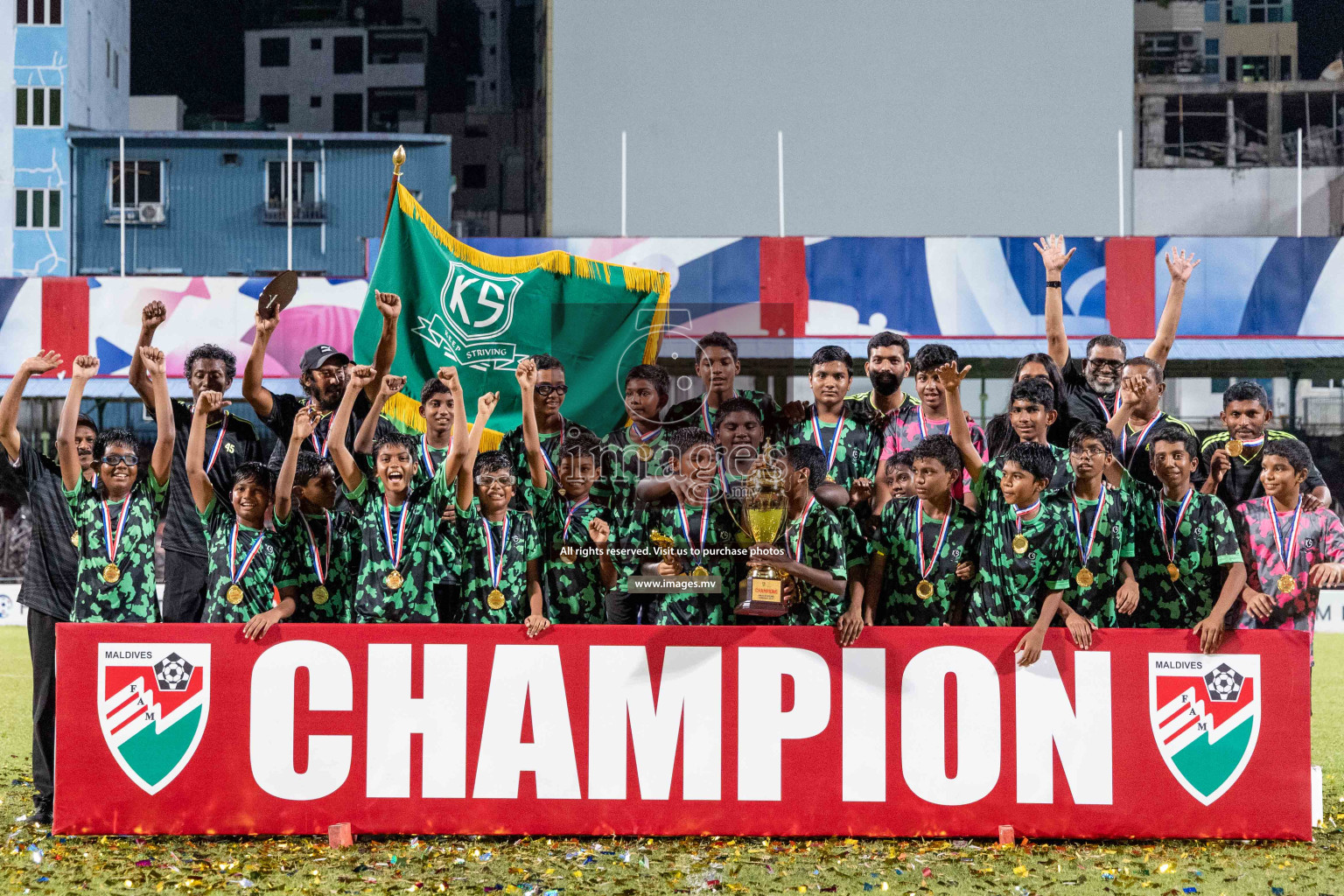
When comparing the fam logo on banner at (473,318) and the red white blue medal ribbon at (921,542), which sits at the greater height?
the fam logo on banner at (473,318)

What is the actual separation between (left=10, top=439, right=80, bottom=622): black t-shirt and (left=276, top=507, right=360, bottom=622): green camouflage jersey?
1.03 meters

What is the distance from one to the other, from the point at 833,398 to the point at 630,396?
94cm

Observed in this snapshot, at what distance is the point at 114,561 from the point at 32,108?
34366mm

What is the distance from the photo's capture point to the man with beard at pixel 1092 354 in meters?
6.45

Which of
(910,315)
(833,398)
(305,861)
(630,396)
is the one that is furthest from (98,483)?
(910,315)

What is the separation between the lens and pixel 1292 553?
6.21 metres

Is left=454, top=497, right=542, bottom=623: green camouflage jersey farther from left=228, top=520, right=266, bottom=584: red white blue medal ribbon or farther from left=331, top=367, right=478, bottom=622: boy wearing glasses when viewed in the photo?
left=228, top=520, right=266, bottom=584: red white blue medal ribbon

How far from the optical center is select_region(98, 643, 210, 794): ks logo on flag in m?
5.42

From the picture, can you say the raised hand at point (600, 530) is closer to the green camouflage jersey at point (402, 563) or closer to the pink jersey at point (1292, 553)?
the green camouflage jersey at point (402, 563)

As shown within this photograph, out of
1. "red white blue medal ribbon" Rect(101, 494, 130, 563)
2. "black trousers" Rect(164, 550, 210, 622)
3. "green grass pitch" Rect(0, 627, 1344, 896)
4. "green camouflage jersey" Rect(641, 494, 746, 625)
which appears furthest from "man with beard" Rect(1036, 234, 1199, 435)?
"red white blue medal ribbon" Rect(101, 494, 130, 563)

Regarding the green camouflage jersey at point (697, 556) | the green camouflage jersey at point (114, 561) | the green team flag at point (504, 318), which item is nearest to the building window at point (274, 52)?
the green team flag at point (504, 318)

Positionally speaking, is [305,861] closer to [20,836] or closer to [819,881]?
[20,836]

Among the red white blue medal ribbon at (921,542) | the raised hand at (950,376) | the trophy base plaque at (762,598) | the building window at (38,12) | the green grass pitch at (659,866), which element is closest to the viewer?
the green grass pitch at (659,866)

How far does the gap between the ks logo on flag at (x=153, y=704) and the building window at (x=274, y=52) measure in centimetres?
4393
